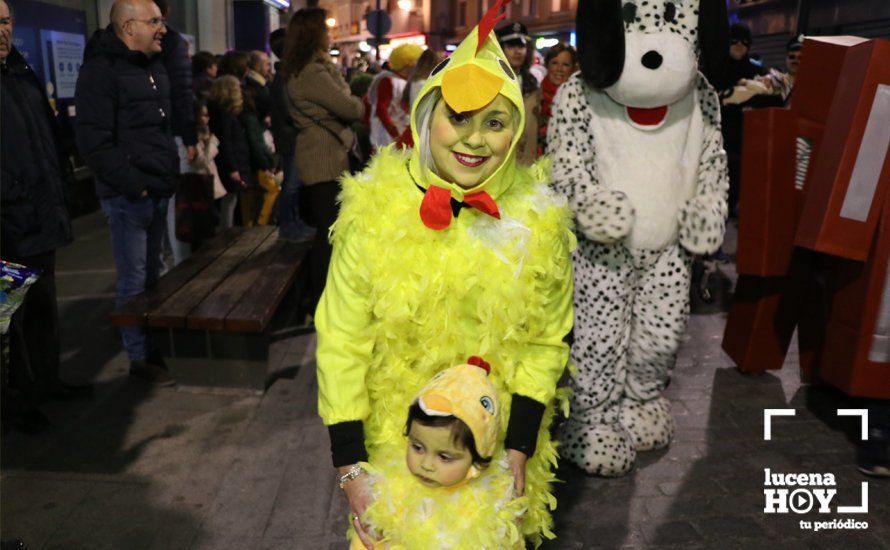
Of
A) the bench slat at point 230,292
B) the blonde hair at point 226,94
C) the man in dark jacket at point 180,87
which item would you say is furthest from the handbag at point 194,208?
the bench slat at point 230,292

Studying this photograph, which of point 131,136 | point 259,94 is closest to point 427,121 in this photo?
point 131,136

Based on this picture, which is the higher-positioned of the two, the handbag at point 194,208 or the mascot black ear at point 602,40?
the mascot black ear at point 602,40

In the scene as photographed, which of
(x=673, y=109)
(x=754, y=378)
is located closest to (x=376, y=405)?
(x=673, y=109)

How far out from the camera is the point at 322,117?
15.7 ft

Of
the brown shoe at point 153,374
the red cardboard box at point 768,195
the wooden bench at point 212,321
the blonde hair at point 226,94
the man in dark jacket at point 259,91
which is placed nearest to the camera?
the red cardboard box at point 768,195

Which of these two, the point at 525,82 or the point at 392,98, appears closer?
the point at 525,82

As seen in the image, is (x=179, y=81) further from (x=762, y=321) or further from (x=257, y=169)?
(x=762, y=321)

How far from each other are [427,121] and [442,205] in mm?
240

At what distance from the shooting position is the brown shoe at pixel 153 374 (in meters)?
4.05

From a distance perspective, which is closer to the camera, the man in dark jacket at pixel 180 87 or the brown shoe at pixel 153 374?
the brown shoe at pixel 153 374

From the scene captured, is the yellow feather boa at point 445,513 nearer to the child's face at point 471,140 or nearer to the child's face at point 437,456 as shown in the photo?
the child's face at point 437,456

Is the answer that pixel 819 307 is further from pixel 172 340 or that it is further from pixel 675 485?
pixel 172 340

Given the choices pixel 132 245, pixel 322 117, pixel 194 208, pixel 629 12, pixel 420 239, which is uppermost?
pixel 629 12

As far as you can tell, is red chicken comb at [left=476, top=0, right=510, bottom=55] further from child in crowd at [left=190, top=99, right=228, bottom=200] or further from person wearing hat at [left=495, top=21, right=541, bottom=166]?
child in crowd at [left=190, top=99, right=228, bottom=200]
